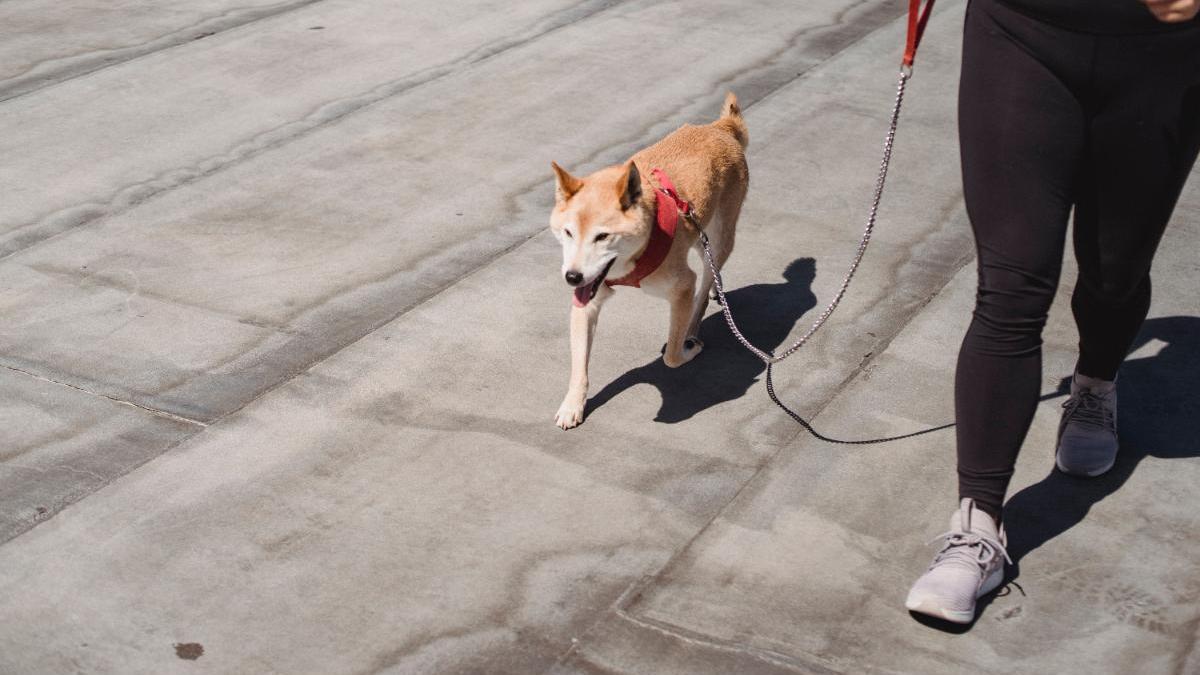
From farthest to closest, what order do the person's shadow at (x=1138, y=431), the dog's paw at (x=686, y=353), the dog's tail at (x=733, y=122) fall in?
1. the dog's tail at (x=733, y=122)
2. the dog's paw at (x=686, y=353)
3. the person's shadow at (x=1138, y=431)

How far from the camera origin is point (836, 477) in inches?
151

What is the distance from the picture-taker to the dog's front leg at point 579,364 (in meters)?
4.16

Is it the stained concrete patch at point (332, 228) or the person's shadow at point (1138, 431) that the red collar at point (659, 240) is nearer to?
the stained concrete patch at point (332, 228)

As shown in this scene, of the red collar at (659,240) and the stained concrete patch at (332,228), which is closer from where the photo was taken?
the red collar at (659,240)

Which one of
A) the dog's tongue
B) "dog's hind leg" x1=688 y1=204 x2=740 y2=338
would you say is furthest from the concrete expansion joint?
"dog's hind leg" x1=688 y1=204 x2=740 y2=338

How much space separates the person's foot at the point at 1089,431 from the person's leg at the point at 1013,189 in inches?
26.7

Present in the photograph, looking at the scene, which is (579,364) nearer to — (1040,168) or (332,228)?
(1040,168)

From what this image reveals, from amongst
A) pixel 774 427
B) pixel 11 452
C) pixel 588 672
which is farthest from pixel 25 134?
pixel 588 672

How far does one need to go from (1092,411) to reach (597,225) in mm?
1600

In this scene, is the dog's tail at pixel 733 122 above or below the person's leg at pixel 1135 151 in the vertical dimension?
below

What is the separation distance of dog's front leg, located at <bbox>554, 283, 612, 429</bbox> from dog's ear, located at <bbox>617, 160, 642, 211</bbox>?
0.35m

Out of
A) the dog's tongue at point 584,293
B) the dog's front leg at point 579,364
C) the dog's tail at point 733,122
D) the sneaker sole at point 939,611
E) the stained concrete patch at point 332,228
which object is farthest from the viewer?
the dog's tail at point 733,122

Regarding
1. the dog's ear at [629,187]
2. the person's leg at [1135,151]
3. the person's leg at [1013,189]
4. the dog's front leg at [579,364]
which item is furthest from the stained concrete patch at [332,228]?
the person's leg at [1135,151]

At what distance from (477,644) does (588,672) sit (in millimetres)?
300
